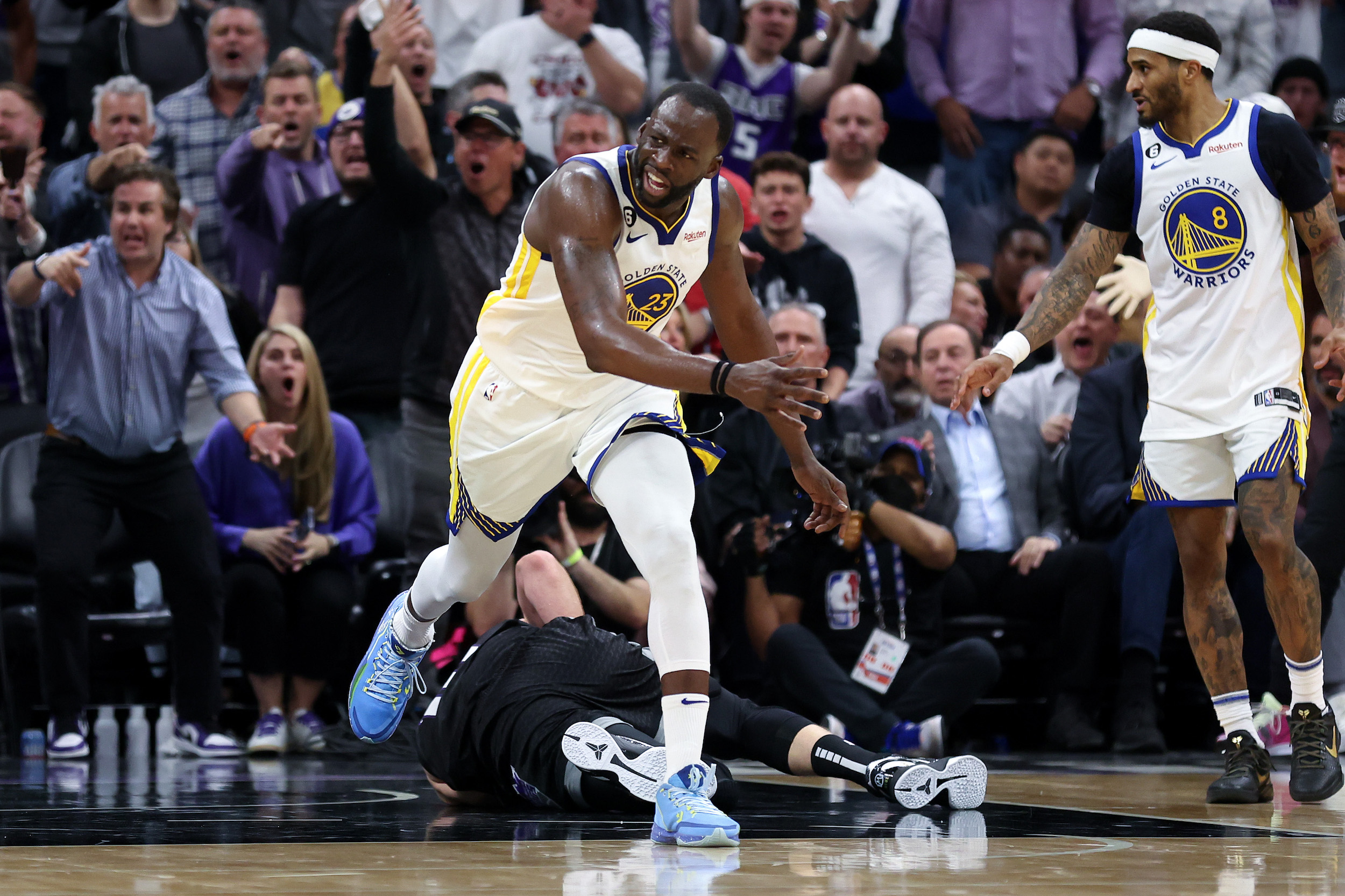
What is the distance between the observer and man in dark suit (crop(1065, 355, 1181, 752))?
6.72 meters

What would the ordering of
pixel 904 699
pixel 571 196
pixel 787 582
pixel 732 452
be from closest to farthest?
1. pixel 571 196
2. pixel 904 699
3. pixel 787 582
4. pixel 732 452

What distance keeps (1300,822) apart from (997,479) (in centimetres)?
343

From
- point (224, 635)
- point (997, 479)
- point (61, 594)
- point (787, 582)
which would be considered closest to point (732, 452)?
point (787, 582)

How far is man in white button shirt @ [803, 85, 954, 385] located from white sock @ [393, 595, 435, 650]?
13.2ft

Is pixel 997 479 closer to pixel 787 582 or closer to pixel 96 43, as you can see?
pixel 787 582

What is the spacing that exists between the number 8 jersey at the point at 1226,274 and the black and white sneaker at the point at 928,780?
130cm

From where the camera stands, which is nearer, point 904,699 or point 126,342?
point 904,699

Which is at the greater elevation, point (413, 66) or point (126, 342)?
point (413, 66)

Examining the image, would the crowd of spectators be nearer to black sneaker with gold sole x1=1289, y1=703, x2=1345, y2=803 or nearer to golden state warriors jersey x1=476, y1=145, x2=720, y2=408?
golden state warriors jersey x1=476, y1=145, x2=720, y2=408

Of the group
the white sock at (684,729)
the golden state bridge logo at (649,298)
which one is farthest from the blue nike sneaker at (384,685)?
the white sock at (684,729)

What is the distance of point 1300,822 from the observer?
12.7 feet

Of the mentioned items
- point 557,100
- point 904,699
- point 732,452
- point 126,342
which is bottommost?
point 904,699

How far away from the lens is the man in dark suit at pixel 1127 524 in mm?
6723

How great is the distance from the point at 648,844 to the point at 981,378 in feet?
5.45
